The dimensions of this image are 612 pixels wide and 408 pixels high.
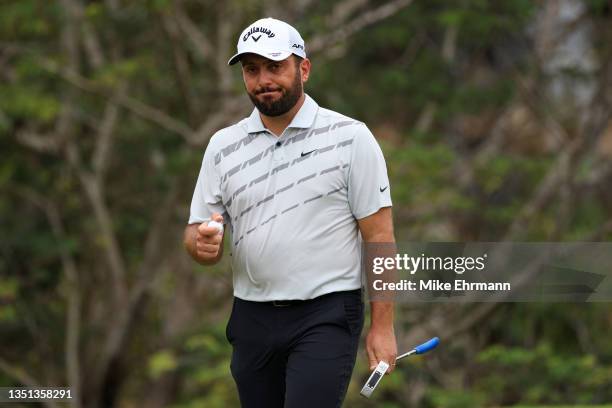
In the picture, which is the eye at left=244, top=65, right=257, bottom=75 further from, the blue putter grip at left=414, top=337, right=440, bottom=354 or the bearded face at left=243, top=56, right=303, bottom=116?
the blue putter grip at left=414, top=337, right=440, bottom=354

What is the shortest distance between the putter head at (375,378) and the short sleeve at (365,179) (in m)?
0.48

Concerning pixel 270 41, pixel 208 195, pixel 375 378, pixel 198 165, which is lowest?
pixel 375 378

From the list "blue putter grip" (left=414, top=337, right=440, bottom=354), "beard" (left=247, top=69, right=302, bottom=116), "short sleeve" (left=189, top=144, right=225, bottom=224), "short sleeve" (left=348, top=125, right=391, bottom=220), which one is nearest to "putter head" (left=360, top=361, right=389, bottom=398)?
"blue putter grip" (left=414, top=337, right=440, bottom=354)

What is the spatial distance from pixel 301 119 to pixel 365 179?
30 cm

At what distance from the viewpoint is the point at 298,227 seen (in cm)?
390

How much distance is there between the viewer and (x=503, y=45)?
1534 centimetres

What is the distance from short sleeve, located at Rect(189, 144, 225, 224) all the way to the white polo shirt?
59 mm

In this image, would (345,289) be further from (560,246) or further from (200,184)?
(560,246)

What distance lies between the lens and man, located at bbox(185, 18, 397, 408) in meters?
3.87

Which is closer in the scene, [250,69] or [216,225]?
[216,225]

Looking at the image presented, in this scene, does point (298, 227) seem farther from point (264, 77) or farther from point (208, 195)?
point (264, 77)

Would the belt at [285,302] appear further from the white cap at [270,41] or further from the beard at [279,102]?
the white cap at [270,41]

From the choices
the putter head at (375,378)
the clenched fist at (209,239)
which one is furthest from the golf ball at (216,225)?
the putter head at (375,378)

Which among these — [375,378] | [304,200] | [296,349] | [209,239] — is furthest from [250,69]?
[375,378]
